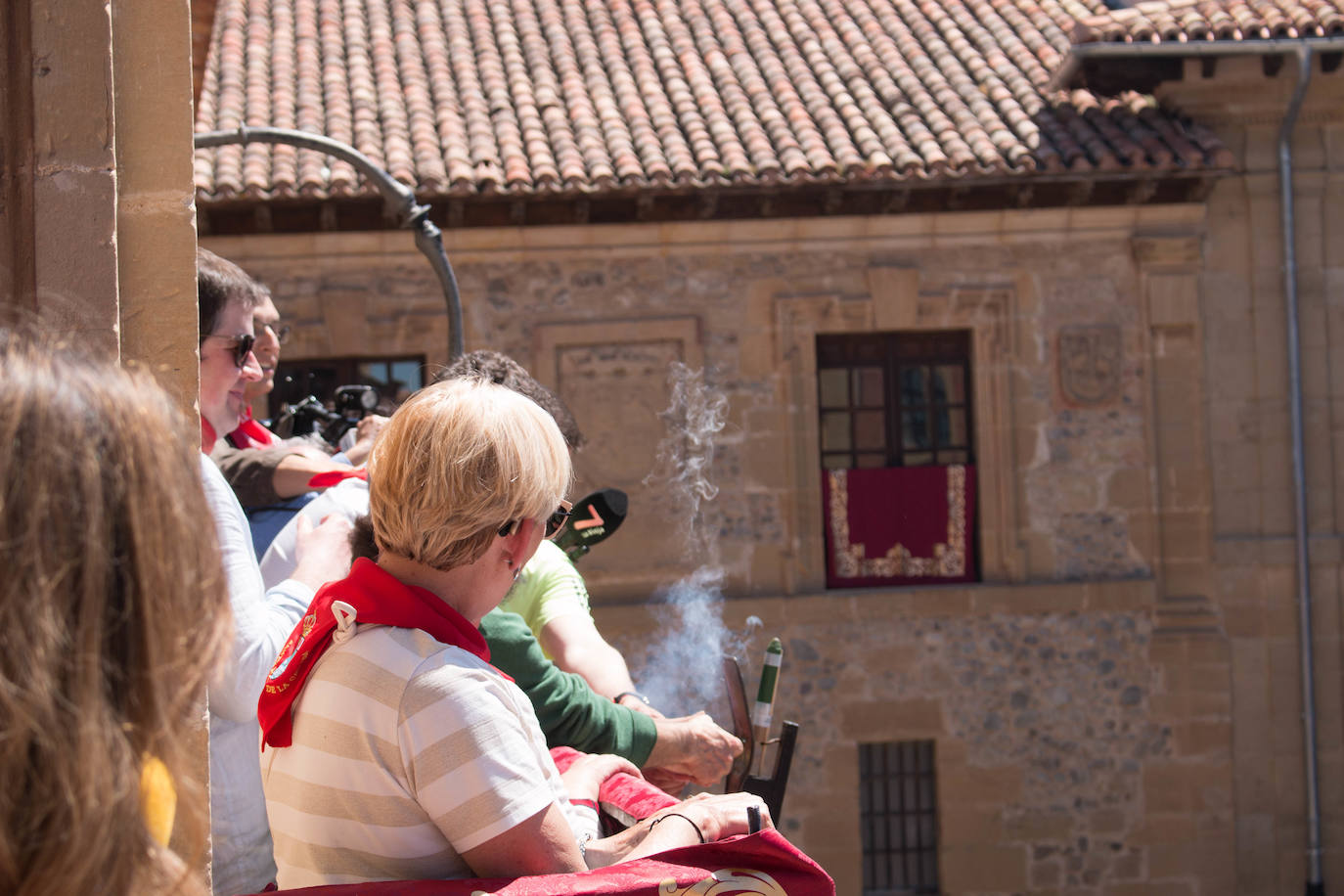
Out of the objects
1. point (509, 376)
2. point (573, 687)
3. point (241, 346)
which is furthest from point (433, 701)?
point (241, 346)

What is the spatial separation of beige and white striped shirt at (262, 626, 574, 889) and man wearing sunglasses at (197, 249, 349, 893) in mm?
210

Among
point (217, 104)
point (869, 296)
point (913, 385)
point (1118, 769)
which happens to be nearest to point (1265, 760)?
point (1118, 769)

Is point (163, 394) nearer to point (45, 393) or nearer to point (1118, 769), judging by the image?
point (45, 393)

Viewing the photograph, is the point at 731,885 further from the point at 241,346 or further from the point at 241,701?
the point at 241,346

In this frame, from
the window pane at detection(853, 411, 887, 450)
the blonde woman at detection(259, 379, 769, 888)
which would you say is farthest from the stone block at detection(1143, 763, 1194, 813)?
the blonde woman at detection(259, 379, 769, 888)

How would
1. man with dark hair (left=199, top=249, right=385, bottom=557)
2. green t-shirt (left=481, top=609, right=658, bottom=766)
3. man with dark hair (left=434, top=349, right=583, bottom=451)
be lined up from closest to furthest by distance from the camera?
A: 1. green t-shirt (left=481, top=609, right=658, bottom=766)
2. man with dark hair (left=434, top=349, right=583, bottom=451)
3. man with dark hair (left=199, top=249, right=385, bottom=557)

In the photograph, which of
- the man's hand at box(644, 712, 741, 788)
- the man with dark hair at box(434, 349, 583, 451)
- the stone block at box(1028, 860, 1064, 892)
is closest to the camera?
the man's hand at box(644, 712, 741, 788)

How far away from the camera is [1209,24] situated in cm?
935

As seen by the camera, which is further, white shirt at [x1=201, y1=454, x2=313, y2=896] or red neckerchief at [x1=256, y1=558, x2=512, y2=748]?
white shirt at [x1=201, y1=454, x2=313, y2=896]

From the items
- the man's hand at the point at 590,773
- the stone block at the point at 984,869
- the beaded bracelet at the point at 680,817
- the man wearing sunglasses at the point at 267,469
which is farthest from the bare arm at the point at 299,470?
the stone block at the point at 984,869

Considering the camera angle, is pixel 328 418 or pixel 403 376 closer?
pixel 328 418

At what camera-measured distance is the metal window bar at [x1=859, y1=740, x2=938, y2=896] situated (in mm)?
9812

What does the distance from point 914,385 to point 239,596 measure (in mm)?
8485

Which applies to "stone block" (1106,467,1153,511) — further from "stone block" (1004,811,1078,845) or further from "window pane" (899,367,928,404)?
"stone block" (1004,811,1078,845)
